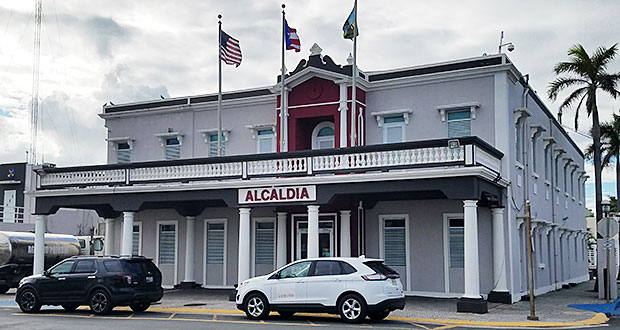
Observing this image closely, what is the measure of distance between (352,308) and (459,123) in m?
9.96

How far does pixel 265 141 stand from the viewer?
27.8 meters

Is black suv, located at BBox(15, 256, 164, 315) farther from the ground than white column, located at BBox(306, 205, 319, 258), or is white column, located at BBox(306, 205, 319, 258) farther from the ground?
white column, located at BBox(306, 205, 319, 258)

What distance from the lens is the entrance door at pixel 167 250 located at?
1154 inches

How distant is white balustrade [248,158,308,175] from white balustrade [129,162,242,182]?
586 mm

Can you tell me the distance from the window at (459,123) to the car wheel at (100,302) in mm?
12517

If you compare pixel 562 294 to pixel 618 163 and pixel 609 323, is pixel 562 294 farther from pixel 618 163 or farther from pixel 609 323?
pixel 618 163

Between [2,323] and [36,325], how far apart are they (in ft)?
4.23

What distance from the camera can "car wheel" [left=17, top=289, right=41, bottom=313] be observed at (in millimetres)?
19641

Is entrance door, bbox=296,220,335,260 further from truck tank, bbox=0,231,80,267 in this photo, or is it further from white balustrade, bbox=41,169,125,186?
truck tank, bbox=0,231,80,267

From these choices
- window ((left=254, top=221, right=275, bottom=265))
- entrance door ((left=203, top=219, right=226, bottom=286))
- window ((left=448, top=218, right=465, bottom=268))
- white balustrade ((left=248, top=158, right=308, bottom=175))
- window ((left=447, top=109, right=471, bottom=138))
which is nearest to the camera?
white balustrade ((left=248, top=158, right=308, bottom=175))

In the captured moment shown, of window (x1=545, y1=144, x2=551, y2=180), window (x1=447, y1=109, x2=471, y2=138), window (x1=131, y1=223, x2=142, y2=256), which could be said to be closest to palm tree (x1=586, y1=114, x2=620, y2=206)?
window (x1=545, y1=144, x2=551, y2=180)

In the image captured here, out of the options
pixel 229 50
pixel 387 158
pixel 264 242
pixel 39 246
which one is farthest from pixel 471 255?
pixel 39 246

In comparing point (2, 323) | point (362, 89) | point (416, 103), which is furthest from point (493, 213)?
point (2, 323)

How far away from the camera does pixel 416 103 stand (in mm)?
24859
